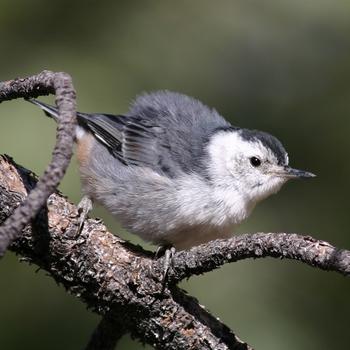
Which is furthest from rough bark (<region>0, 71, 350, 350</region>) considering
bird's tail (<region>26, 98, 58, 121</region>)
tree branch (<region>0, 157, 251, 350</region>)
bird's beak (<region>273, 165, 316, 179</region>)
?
bird's beak (<region>273, 165, 316, 179</region>)

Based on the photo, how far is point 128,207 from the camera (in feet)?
7.98

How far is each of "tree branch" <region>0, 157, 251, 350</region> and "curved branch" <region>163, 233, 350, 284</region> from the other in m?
0.13

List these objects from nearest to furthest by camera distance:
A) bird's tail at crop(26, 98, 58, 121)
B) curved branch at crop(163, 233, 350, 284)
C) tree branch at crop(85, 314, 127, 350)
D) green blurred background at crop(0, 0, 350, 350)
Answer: curved branch at crop(163, 233, 350, 284) < tree branch at crop(85, 314, 127, 350) < green blurred background at crop(0, 0, 350, 350) < bird's tail at crop(26, 98, 58, 121)

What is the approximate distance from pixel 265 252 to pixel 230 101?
1663 mm

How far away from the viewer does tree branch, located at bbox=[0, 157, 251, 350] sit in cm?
171

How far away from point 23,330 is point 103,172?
25.6 inches

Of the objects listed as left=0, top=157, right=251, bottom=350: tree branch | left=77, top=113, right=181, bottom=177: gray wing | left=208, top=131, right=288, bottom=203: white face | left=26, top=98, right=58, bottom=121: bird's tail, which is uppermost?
left=208, top=131, right=288, bottom=203: white face

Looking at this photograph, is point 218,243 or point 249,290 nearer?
point 218,243

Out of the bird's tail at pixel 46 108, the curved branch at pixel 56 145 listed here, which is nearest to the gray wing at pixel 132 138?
the bird's tail at pixel 46 108

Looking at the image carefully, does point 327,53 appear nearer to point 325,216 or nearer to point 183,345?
point 325,216

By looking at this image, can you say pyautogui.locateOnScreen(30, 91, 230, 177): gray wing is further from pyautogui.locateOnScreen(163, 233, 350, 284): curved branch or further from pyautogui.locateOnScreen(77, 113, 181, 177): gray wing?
pyautogui.locateOnScreen(163, 233, 350, 284): curved branch

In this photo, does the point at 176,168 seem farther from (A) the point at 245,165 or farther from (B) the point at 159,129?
(A) the point at 245,165

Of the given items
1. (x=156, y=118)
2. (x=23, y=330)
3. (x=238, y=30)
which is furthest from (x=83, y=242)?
(x=238, y=30)

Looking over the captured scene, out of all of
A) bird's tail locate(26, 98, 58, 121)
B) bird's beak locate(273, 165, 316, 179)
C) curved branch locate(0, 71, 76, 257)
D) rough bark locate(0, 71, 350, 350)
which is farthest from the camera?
bird's beak locate(273, 165, 316, 179)
